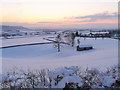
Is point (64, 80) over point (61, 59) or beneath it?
over

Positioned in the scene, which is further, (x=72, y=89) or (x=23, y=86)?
(x=23, y=86)

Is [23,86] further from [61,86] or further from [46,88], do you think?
[61,86]

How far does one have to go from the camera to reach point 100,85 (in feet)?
9.32

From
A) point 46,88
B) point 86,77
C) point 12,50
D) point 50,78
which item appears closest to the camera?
→ point 46,88

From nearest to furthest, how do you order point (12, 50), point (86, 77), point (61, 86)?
point (61, 86), point (86, 77), point (12, 50)

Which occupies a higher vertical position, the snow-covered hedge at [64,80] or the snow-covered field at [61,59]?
the snow-covered hedge at [64,80]

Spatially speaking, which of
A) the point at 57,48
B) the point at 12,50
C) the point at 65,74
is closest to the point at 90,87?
the point at 65,74

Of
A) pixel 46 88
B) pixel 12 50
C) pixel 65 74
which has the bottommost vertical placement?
pixel 12 50

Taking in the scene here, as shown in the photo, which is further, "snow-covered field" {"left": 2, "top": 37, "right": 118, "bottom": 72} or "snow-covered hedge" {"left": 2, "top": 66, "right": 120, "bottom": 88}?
"snow-covered field" {"left": 2, "top": 37, "right": 118, "bottom": 72}

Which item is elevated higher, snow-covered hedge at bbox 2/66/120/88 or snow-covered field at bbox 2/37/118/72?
snow-covered hedge at bbox 2/66/120/88

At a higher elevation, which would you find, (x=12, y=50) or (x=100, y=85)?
(x=100, y=85)

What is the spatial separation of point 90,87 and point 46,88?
0.98 m

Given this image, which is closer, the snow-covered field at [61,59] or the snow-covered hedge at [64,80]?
the snow-covered hedge at [64,80]

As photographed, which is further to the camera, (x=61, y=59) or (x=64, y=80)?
(x=61, y=59)
